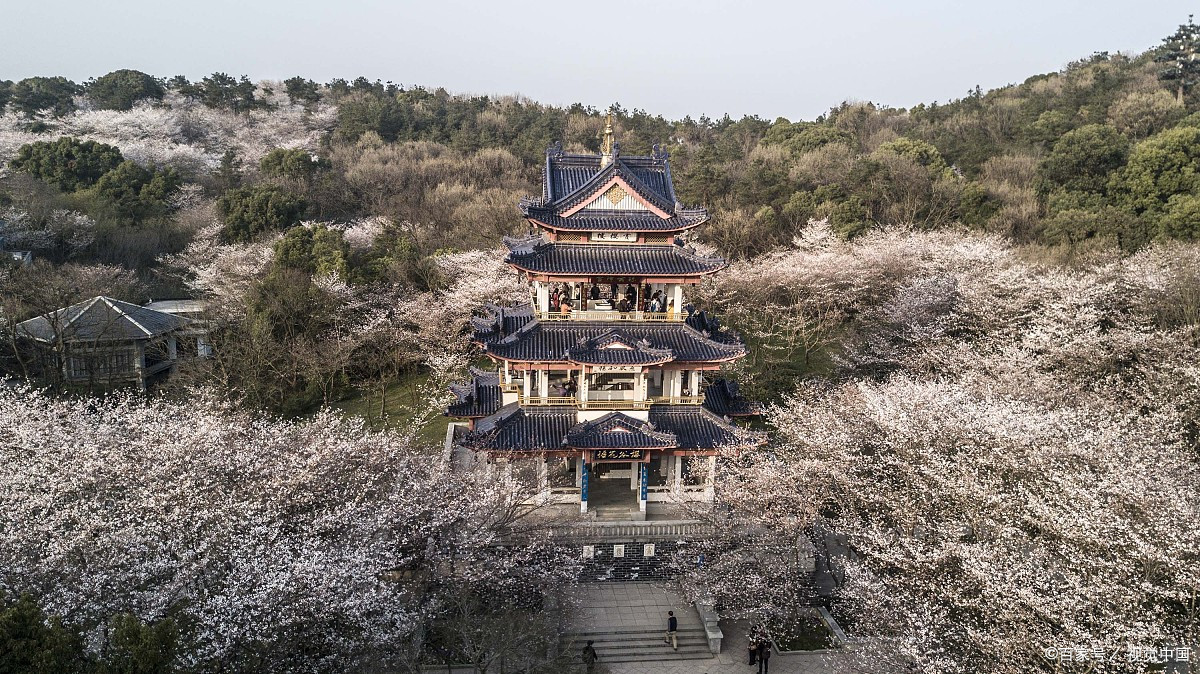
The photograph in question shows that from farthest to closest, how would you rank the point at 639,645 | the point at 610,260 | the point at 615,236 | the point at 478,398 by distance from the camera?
the point at 478,398, the point at 615,236, the point at 610,260, the point at 639,645

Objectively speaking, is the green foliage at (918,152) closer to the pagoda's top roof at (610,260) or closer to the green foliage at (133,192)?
the pagoda's top roof at (610,260)

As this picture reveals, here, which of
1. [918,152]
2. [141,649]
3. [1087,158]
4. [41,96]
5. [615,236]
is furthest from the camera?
[41,96]

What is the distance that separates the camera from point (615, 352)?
64.1ft

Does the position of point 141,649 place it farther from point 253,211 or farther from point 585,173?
point 253,211

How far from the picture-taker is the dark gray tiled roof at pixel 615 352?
1941 centimetres

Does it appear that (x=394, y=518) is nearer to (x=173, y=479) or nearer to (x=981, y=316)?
(x=173, y=479)

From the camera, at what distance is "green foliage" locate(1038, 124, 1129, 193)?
43.0 metres

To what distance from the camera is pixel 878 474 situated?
17.8m

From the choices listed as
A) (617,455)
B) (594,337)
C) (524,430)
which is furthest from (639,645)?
(594,337)

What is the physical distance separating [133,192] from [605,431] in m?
44.1

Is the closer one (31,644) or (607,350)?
(31,644)

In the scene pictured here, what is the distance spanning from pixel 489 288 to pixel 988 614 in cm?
2716

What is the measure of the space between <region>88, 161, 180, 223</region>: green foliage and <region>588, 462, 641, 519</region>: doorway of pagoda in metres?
40.4

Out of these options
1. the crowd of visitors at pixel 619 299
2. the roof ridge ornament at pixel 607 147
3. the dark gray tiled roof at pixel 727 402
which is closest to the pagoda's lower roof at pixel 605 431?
the dark gray tiled roof at pixel 727 402
